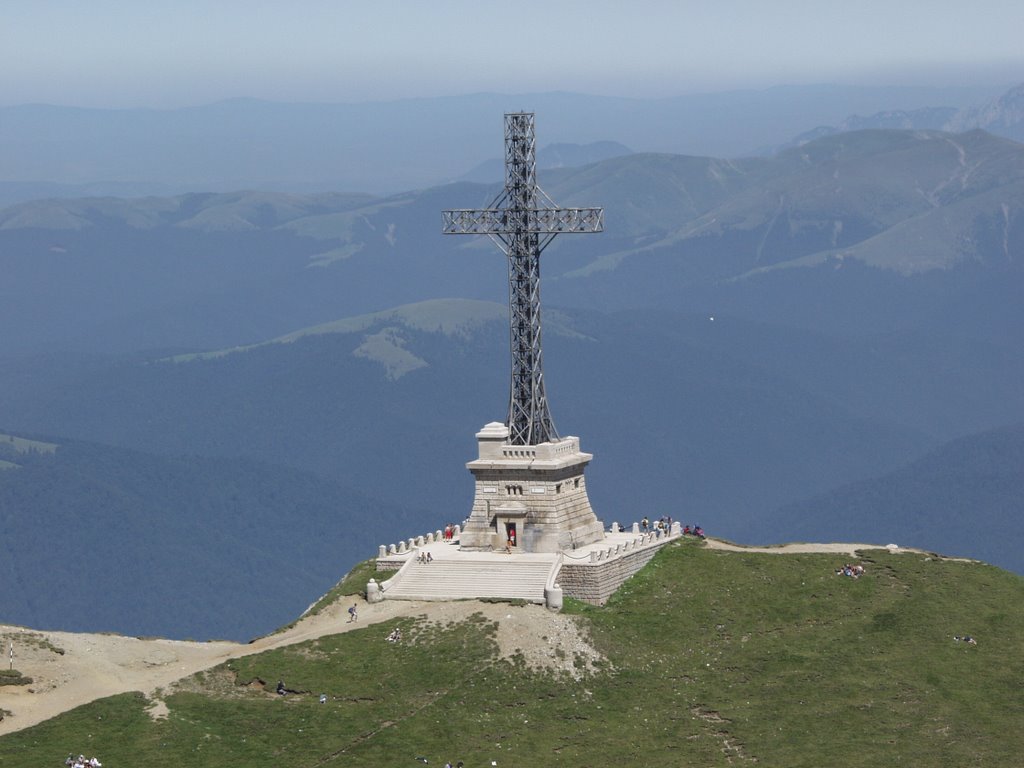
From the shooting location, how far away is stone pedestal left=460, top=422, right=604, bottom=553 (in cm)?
13588

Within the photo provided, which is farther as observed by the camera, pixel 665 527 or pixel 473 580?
pixel 665 527

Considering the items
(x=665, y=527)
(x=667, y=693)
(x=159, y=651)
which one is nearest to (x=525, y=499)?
(x=665, y=527)

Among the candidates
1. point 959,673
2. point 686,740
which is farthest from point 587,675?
point 959,673

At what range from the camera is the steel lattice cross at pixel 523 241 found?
13825cm

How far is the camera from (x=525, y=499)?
136 metres

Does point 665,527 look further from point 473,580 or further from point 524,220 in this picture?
point 524,220

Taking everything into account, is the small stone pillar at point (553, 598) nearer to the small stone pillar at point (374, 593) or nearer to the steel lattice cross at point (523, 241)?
the small stone pillar at point (374, 593)

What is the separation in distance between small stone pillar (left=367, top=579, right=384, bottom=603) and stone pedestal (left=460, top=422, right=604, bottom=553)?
7.55 m

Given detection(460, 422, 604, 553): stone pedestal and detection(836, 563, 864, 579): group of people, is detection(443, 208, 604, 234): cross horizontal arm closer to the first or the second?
detection(460, 422, 604, 553): stone pedestal

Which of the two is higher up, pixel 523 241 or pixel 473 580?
pixel 523 241

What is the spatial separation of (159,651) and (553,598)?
59.8 feet

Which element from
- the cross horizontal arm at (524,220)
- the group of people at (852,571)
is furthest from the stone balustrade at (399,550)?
the group of people at (852,571)

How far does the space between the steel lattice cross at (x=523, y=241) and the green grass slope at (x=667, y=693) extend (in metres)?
12.3

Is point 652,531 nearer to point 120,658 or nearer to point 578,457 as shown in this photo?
point 578,457
